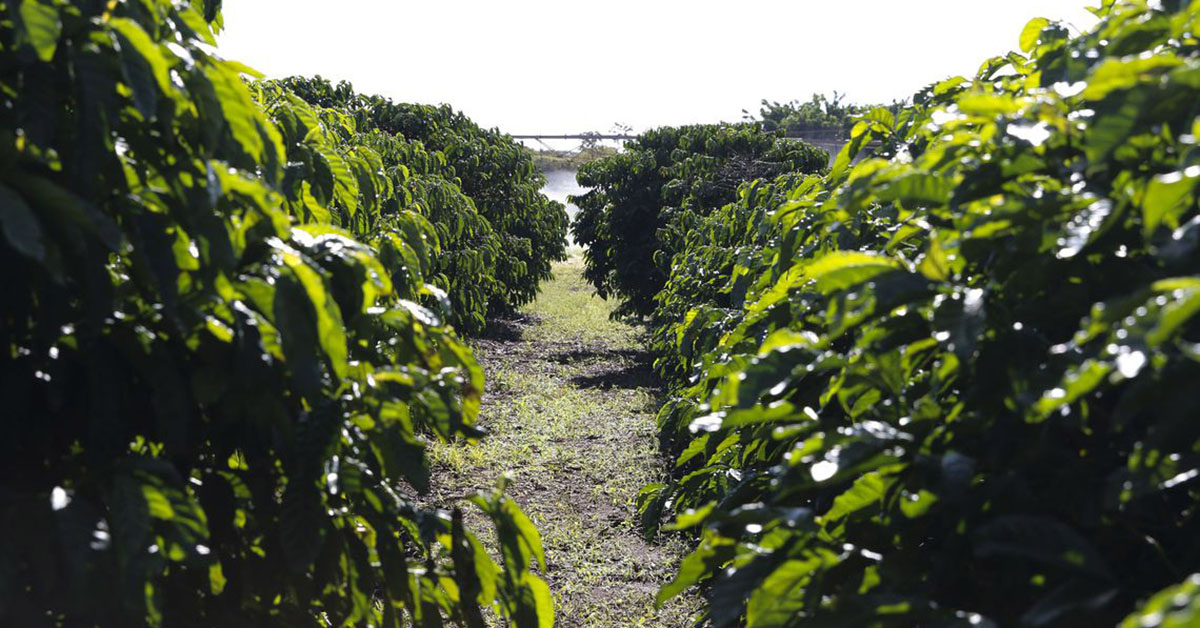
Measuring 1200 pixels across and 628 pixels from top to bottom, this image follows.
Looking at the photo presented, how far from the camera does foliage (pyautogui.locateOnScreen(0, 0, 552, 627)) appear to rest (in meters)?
1.43

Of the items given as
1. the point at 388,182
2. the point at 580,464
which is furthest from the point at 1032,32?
the point at 580,464

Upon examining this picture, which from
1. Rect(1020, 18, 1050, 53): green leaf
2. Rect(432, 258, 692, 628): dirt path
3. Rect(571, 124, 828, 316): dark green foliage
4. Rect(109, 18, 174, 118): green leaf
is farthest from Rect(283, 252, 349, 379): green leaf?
Rect(571, 124, 828, 316): dark green foliage

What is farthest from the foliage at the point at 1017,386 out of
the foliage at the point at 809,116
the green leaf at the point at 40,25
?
the foliage at the point at 809,116

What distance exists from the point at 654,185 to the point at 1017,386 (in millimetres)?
16825

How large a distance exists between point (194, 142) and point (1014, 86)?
1893 millimetres

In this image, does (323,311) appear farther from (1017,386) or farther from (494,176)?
(494,176)

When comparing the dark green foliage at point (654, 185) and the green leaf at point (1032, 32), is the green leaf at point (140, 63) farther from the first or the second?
the dark green foliage at point (654, 185)

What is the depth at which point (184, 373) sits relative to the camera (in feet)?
5.79

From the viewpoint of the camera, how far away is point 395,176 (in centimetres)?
810

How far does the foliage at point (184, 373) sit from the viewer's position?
143 cm

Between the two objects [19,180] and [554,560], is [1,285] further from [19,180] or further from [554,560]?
[554,560]

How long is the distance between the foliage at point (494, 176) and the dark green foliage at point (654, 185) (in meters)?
1.44

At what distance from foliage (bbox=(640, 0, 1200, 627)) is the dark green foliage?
13071 millimetres

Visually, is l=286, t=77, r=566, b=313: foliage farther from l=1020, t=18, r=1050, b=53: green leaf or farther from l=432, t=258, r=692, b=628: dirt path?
l=1020, t=18, r=1050, b=53: green leaf
